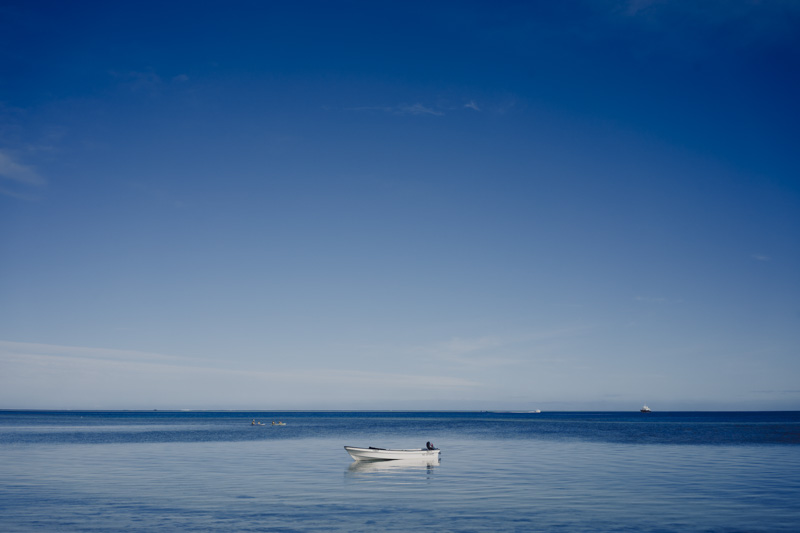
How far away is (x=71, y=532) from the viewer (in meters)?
22.0

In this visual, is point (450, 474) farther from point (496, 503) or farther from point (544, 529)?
point (544, 529)

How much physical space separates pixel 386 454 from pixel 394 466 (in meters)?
1.38

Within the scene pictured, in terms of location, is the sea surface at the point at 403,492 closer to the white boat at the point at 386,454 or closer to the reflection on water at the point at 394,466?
the reflection on water at the point at 394,466

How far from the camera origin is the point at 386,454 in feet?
152

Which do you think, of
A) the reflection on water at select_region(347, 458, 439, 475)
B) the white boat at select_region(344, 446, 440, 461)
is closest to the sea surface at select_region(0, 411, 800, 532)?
the reflection on water at select_region(347, 458, 439, 475)

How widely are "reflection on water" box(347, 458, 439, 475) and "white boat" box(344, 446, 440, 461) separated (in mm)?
236

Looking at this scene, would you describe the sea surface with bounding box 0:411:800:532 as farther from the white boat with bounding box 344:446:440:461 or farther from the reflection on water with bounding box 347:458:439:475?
the white boat with bounding box 344:446:440:461

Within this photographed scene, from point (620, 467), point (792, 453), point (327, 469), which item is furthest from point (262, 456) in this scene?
point (792, 453)

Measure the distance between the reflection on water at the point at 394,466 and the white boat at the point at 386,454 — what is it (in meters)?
0.24

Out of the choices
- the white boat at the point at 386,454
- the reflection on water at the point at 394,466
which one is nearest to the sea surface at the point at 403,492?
the reflection on water at the point at 394,466

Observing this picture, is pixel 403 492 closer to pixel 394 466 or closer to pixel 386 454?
pixel 394 466

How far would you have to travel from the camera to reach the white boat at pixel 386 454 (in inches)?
1797

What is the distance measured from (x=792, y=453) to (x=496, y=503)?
40340 millimetres

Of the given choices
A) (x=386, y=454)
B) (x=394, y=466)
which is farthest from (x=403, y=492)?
(x=386, y=454)
